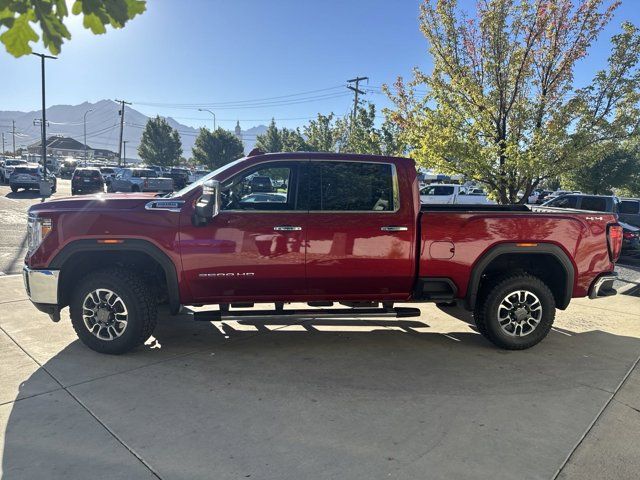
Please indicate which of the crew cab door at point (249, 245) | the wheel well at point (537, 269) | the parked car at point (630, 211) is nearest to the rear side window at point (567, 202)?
the parked car at point (630, 211)

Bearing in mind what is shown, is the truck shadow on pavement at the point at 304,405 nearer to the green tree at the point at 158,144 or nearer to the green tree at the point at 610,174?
the green tree at the point at 610,174

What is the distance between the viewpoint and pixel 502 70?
876cm

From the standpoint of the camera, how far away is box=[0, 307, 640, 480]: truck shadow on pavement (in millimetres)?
2875

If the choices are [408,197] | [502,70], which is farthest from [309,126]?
[408,197]

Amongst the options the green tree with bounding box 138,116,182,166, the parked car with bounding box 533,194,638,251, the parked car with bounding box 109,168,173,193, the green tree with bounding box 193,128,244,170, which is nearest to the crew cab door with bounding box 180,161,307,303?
the parked car with bounding box 533,194,638,251

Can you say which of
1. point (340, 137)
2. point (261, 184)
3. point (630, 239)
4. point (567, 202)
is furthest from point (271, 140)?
point (261, 184)

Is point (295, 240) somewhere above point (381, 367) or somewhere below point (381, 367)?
above

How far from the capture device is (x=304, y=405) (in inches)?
142

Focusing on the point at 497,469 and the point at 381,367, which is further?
the point at 381,367

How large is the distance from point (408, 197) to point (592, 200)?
1282 cm

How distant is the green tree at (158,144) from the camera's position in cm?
5542

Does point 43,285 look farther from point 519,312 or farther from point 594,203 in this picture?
point 594,203

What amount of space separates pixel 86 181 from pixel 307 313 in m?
25.2

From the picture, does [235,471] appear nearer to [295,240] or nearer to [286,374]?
[286,374]
